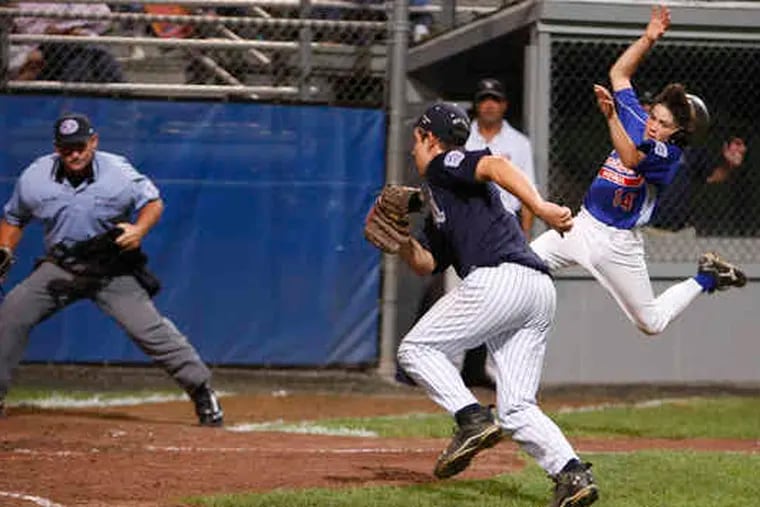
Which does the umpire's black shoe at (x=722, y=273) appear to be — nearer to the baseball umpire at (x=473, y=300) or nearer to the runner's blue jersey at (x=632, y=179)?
the runner's blue jersey at (x=632, y=179)

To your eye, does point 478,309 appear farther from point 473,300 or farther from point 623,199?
point 623,199

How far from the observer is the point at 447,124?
765cm

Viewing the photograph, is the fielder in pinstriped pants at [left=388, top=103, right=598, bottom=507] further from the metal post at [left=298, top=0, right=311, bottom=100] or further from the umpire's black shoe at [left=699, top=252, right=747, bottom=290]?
the metal post at [left=298, top=0, right=311, bottom=100]

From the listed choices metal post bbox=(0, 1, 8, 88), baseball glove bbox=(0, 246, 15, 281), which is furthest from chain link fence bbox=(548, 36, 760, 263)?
baseball glove bbox=(0, 246, 15, 281)

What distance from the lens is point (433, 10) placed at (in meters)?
15.5

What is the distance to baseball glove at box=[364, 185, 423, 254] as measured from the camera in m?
7.61

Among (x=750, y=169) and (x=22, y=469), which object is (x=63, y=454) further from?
(x=750, y=169)

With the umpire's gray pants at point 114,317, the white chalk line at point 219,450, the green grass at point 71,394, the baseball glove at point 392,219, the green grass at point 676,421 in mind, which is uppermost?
the baseball glove at point 392,219

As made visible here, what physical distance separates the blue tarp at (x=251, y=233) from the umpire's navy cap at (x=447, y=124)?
252 inches

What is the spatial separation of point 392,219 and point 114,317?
3.64m

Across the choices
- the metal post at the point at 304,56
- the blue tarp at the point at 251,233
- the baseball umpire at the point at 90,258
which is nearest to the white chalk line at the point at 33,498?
the baseball umpire at the point at 90,258

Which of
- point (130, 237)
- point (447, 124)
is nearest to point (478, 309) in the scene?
point (447, 124)

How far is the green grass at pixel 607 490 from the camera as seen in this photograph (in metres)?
7.59

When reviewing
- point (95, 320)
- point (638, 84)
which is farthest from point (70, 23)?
point (638, 84)
